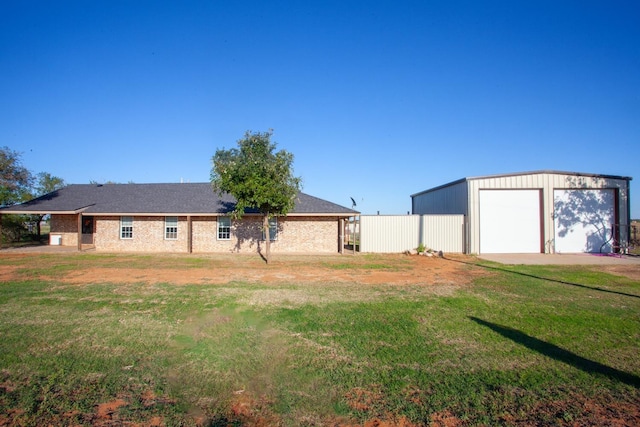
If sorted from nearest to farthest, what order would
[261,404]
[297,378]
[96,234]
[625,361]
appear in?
[261,404]
[297,378]
[625,361]
[96,234]

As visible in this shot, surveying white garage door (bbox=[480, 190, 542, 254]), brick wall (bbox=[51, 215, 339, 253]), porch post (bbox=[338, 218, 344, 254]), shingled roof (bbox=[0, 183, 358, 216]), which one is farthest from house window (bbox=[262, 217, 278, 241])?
white garage door (bbox=[480, 190, 542, 254])

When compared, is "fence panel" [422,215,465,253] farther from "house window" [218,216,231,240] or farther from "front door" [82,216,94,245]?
"front door" [82,216,94,245]

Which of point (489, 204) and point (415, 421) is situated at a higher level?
point (489, 204)

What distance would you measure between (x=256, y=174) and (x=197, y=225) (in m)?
7.85

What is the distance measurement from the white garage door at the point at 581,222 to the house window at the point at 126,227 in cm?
2497

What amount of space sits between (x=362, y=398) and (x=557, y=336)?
3867 mm

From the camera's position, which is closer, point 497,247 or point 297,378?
point 297,378

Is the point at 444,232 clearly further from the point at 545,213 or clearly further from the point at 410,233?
the point at 545,213

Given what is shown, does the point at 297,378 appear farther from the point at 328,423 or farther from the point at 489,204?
the point at 489,204

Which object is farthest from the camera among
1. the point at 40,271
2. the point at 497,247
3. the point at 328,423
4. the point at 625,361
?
the point at 497,247

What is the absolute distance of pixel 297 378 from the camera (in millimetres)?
3973

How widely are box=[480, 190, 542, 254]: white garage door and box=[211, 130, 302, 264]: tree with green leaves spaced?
11.4 metres

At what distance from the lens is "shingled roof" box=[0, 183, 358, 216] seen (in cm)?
1959

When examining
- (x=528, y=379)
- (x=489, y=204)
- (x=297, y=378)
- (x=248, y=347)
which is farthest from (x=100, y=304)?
(x=489, y=204)
